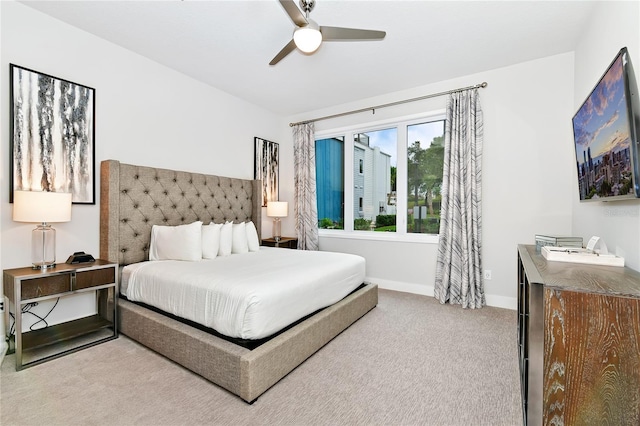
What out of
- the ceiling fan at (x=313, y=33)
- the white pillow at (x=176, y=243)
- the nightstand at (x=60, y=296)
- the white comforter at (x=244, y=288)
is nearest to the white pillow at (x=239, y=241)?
the white comforter at (x=244, y=288)

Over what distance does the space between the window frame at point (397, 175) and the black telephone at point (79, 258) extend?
294 cm

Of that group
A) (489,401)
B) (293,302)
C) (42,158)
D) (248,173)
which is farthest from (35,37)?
(489,401)

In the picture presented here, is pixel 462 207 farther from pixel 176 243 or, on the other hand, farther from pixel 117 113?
pixel 117 113

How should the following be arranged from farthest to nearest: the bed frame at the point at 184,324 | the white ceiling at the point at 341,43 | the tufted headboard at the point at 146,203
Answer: the tufted headboard at the point at 146,203 < the white ceiling at the point at 341,43 < the bed frame at the point at 184,324

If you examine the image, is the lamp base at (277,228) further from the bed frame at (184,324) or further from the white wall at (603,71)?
the white wall at (603,71)

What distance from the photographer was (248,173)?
4277mm

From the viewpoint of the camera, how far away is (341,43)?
9.06 ft

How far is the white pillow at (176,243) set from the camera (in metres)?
2.76

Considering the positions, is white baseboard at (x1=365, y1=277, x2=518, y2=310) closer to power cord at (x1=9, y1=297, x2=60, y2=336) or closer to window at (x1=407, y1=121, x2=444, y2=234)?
window at (x1=407, y1=121, x2=444, y2=234)

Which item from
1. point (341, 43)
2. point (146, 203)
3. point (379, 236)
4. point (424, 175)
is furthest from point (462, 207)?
point (146, 203)

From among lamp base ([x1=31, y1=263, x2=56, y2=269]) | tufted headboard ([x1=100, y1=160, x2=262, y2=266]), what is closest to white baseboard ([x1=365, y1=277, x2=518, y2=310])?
tufted headboard ([x1=100, y1=160, x2=262, y2=266])

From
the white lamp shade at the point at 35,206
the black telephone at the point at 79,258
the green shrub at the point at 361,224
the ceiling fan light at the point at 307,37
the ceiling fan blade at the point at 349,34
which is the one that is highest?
the ceiling fan blade at the point at 349,34

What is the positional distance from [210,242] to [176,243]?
12.3 inches

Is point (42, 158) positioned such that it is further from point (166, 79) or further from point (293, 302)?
point (293, 302)
